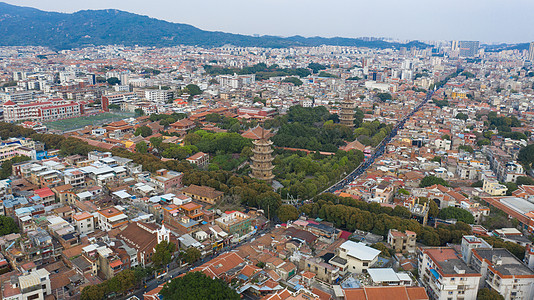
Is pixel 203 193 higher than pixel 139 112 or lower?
lower

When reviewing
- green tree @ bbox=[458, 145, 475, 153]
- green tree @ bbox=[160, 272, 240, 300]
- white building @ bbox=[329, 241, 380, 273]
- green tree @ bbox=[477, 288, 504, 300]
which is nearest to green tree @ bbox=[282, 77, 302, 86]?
green tree @ bbox=[458, 145, 475, 153]

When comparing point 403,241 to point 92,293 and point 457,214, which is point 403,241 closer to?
point 457,214

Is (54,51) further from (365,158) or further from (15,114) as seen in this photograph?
(365,158)

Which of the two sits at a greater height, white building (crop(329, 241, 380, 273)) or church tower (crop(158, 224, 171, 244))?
church tower (crop(158, 224, 171, 244))

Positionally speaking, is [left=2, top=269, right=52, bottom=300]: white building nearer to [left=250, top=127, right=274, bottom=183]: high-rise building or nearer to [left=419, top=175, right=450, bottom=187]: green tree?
[left=250, top=127, right=274, bottom=183]: high-rise building

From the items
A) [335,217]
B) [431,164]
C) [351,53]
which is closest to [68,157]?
[335,217]

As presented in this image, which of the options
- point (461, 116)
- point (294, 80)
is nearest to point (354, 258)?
point (461, 116)

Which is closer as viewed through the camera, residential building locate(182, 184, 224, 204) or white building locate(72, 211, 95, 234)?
white building locate(72, 211, 95, 234)
